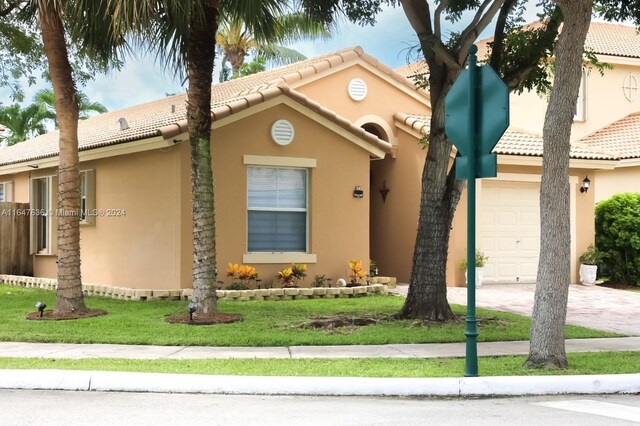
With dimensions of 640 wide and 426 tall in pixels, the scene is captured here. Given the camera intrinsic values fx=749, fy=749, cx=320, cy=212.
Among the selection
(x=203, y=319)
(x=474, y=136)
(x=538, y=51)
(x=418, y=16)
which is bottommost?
(x=203, y=319)

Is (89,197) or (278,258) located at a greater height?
(89,197)

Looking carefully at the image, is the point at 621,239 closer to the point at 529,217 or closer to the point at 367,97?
the point at 529,217

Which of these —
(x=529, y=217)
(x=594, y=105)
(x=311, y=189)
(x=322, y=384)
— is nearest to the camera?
(x=322, y=384)

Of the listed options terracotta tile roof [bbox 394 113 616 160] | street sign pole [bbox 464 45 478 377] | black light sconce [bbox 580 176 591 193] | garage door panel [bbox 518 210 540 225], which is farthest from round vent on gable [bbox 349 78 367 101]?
street sign pole [bbox 464 45 478 377]

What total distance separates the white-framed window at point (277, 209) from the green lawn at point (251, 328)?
5.99 feet

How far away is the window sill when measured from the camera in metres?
15.4

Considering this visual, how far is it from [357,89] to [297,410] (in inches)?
516

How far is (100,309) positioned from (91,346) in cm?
367

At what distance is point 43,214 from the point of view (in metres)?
19.7

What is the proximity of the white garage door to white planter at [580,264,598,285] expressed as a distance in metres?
1.24

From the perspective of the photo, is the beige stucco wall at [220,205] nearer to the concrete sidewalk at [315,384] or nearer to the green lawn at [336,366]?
the green lawn at [336,366]

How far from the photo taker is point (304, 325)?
37.6 ft

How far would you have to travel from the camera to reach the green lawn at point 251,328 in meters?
10.2

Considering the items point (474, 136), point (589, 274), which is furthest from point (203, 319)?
point (589, 274)
